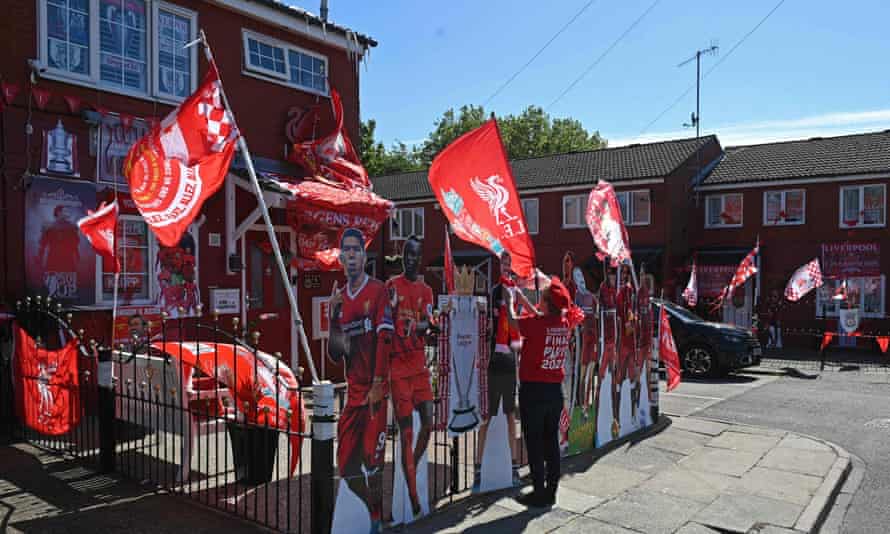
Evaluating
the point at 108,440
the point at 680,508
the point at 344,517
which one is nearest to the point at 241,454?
the point at 108,440

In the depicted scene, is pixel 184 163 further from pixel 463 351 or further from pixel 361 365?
pixel 463 351

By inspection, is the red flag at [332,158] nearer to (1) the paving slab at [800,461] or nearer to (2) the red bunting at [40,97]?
(2) the red bunting at [40,97]

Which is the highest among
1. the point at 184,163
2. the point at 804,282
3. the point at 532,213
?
the point at 532,213

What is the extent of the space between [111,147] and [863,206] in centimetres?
2364

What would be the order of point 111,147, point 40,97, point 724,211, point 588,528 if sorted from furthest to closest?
point 724,211, point 111,147, point 40,97, point 588,528

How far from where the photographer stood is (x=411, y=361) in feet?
17.0

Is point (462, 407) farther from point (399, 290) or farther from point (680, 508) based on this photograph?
point (680, 508)

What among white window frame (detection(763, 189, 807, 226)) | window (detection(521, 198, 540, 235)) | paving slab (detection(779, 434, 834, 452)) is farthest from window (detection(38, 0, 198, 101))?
white window frame (detection(763, 189, 807, 226))

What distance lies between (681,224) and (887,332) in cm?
780

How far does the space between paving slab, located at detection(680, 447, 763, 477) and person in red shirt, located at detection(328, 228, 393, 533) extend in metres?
4.03

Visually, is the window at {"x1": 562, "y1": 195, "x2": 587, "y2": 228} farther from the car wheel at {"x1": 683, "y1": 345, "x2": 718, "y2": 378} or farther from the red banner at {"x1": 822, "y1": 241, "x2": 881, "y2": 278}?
the car wheel at {"x1": 683, "y1": 345, "x2": 718, "y2": 378}

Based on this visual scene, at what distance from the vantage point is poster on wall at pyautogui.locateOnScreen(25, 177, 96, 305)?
26.0ft

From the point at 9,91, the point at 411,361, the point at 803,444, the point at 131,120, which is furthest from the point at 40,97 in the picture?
the point at 803,444

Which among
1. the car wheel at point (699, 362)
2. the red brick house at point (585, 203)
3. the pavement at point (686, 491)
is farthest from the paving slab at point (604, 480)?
the red brick house at point (585, 203)
